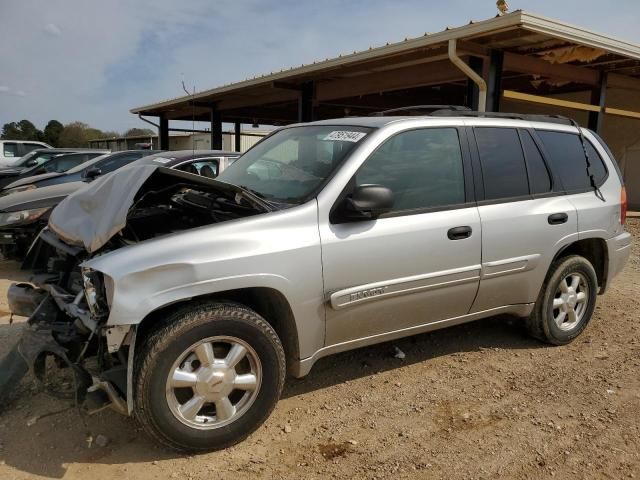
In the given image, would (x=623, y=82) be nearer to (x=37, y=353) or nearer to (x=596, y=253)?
(x=596, y=253)

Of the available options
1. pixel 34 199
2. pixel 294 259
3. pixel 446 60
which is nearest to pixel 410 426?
pixel 294 259

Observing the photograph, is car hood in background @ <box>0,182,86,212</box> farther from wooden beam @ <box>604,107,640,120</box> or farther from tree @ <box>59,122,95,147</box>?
tree @ <box>59,122,95,147</box>

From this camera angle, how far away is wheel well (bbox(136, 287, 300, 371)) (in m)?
2.96

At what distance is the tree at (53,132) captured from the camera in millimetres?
54062

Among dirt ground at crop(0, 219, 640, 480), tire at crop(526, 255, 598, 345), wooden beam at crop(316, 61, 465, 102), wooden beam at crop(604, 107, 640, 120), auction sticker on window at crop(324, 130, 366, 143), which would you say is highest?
wooden beam at crop(316, 61, 465, 102)

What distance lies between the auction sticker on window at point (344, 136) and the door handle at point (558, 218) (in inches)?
66.8

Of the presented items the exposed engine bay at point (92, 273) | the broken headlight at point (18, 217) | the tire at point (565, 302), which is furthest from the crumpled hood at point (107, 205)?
the broken headlight at point (18, 217)

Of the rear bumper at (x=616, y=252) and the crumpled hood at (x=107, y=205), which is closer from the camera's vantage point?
the crumpled hood at (x=107, y=205)

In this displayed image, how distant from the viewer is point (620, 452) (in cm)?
296

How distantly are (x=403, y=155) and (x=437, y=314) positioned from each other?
111cm

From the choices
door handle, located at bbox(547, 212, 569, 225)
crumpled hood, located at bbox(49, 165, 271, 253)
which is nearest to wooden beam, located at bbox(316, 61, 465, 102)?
door handle, located at bbox(547, 212, 569, 225)

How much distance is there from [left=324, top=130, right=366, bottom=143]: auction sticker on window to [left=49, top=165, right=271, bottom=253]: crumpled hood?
75 centimetres

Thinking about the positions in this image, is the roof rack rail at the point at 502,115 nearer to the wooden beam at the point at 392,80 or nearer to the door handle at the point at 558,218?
the door handle at the point at 558,218

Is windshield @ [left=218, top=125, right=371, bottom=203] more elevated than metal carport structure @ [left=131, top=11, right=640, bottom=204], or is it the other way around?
metal carport structure @ [left=131, top=11, right=640, bottom=204]
